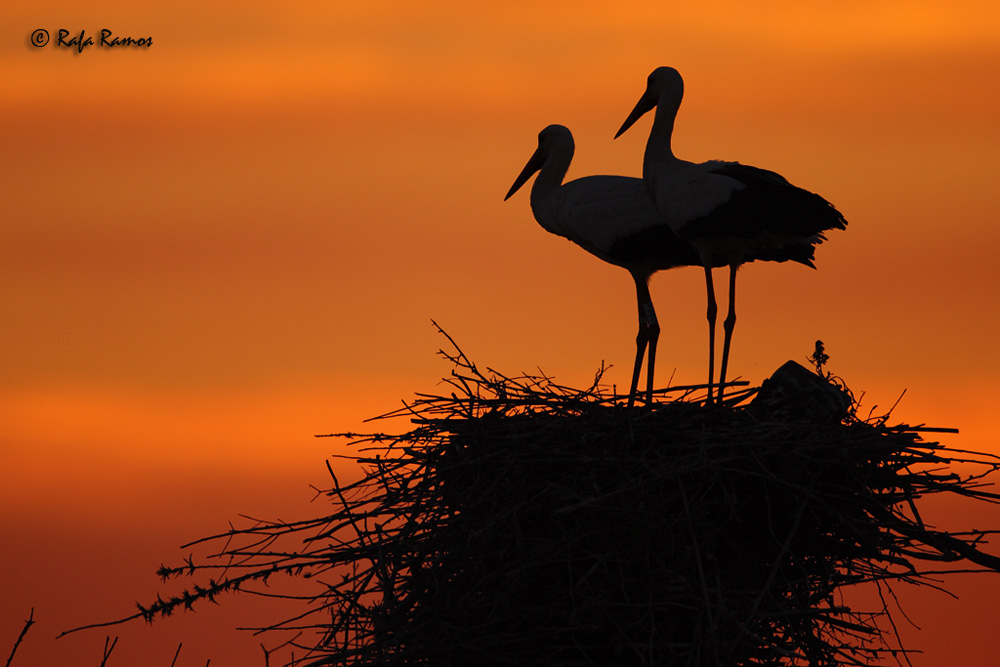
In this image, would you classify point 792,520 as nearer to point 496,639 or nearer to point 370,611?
point 496,639

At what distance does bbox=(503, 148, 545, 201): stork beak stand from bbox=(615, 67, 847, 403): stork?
6.19ft

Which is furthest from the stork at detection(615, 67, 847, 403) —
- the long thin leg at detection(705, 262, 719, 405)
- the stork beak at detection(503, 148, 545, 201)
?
the stork beak at detection(503, 148, 545, 201)

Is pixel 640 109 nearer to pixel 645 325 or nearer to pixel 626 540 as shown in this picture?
pixel 645 325

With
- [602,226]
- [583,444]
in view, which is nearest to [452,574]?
[583,444]

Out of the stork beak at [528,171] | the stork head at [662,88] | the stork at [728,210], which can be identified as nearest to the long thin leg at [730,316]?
the stork at [728,210]

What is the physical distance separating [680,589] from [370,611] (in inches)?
60.9

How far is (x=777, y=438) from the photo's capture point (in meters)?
6.82

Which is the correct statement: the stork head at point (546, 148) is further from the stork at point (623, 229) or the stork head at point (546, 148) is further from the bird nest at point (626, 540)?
the bird nest at point (626, 540)

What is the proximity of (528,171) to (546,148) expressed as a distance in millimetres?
368

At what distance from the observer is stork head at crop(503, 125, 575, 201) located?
11891 mm

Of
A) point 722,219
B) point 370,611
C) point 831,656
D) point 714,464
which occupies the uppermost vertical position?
point 722,219

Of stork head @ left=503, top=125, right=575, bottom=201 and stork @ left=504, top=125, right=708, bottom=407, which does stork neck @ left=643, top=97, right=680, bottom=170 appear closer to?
stork @ left=504, top=125, right=708, bottom=407

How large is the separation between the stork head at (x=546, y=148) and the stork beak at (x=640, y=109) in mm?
553

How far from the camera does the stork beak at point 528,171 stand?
40.3 feet
